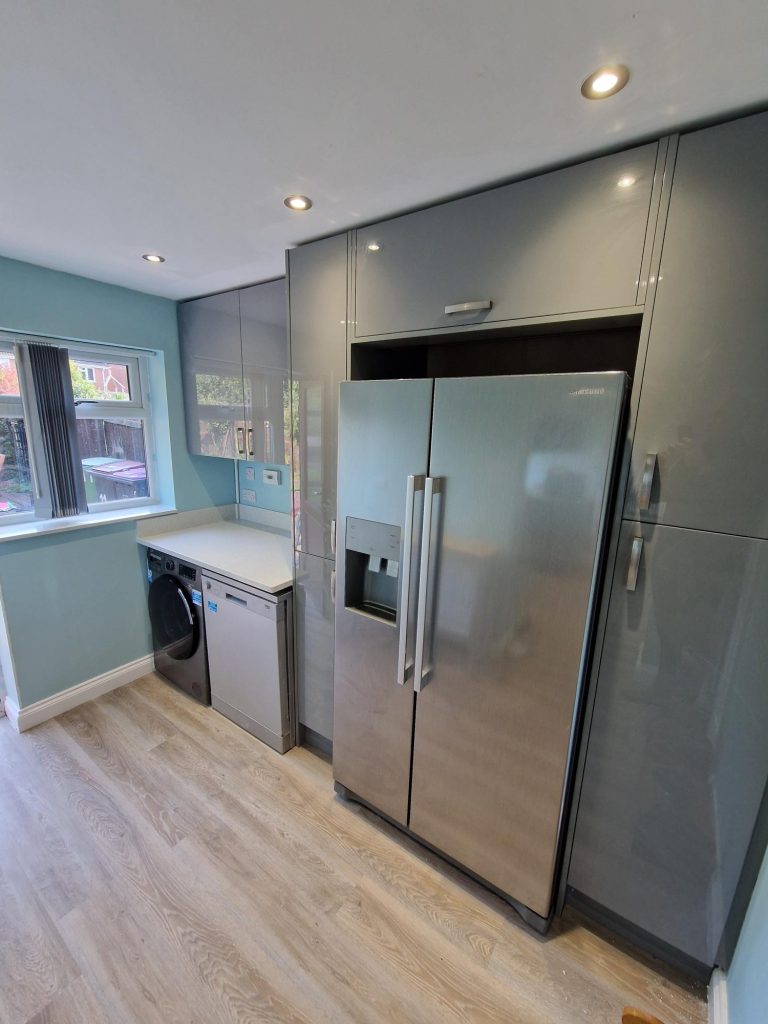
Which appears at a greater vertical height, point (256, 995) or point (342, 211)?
point (342, 211)

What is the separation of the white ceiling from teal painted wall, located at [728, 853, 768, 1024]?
1930 millimetres

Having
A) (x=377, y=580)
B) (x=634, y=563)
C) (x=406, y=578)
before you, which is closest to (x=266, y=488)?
(x=377, y=580)

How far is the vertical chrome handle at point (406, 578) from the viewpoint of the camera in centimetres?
138

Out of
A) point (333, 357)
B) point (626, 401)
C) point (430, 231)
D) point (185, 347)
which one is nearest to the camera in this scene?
point (626, 401)

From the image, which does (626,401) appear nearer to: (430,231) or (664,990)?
(430,231)

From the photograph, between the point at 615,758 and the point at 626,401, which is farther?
the point at 615,758

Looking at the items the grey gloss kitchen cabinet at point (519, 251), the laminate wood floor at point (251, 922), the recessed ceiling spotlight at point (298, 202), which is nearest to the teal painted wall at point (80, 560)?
the laminate wood floor at point (251, 922)

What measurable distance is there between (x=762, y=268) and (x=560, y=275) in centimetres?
46

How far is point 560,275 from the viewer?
1.21 meters

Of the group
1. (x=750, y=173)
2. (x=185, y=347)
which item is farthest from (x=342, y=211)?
(x=185, y=347)

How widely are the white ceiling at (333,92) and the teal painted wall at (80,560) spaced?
2.71 feet

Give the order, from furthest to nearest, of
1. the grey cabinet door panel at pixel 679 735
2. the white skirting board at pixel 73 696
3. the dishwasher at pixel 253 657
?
the white skirting board at pixel 73 696 → the dishwasher at pixel 253 657 → the grey cabinet door panel at pixel 679 735

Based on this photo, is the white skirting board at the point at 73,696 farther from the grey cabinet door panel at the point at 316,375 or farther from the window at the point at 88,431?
the grey cabinet door panel at the point at 316,375

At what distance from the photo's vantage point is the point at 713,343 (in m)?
1.05
